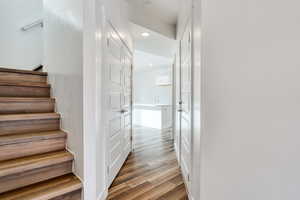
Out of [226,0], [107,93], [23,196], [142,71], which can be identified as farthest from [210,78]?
[142,71]

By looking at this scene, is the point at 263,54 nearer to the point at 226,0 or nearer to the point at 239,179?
the point at 226,0

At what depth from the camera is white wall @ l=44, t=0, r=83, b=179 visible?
134 centimetres

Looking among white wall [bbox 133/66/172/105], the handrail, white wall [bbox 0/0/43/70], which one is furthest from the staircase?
white wall [bbox 133/66/172/105]

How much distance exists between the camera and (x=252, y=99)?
71 centimetres

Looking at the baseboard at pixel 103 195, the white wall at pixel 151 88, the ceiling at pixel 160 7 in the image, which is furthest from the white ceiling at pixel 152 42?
the baseboard at pixel 103 195

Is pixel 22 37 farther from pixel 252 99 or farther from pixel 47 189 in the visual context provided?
pixel 252 99

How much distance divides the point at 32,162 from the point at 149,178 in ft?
4.62

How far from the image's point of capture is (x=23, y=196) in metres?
1.11

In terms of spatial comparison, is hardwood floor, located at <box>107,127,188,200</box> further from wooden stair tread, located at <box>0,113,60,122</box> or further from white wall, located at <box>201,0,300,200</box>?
wooden stair tread, located at <box>0,113,60,122</box>

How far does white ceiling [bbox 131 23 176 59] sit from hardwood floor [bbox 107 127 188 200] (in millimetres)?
2398

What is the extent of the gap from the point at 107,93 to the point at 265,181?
4.96 ft

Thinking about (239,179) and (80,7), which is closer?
(239,179)

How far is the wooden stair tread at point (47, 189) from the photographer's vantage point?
111 centimetres

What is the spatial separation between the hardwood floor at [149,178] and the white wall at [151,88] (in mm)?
3742
